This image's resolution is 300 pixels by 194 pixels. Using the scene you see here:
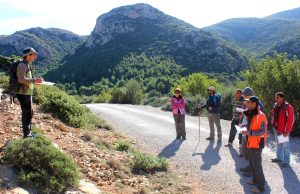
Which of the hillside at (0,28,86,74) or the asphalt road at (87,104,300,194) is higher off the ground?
the hillside at (0,28,86,74)

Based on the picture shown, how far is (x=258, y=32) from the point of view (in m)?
141

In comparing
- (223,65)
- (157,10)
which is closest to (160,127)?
(223,65)

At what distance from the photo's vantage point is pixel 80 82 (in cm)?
8450

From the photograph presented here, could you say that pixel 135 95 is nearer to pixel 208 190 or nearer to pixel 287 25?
pixel 208 190

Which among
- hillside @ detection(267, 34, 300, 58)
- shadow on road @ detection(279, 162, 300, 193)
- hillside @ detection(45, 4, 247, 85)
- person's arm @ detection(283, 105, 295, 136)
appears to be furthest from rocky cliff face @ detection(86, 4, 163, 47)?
shadow on road @ detection(279, 162, 300, 193)

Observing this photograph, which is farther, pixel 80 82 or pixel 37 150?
pixel 80 82

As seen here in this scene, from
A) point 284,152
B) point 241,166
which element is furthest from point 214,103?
point 284,152

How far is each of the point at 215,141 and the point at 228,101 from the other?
984 cm

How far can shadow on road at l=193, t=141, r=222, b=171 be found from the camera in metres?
10.0

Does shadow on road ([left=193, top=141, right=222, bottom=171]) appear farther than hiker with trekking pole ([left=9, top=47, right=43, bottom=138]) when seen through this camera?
Yes

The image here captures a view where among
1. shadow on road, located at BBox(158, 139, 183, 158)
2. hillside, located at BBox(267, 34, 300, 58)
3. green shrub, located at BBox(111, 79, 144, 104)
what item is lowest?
green shrub, located at BBox(111, 79, 144, 104)

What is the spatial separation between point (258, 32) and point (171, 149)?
13711 cm

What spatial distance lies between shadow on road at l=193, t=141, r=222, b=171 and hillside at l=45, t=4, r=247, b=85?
69.3 metres

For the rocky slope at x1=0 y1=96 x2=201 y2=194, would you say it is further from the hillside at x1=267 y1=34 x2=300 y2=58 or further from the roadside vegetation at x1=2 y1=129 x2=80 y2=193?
the hillside at x1=267 y1=34 x2=300 y2=58
